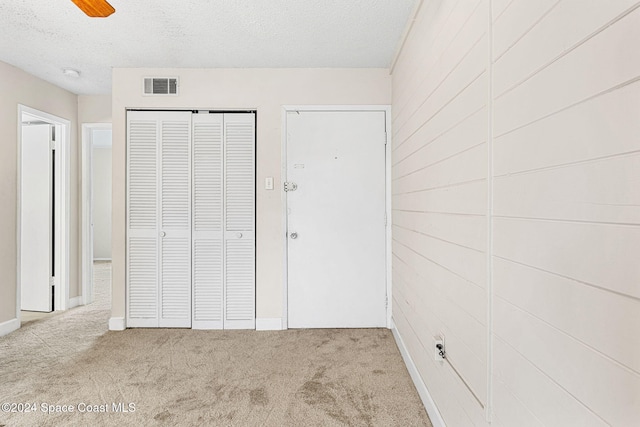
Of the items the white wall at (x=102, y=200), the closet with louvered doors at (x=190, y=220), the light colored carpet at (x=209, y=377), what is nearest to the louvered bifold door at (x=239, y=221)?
the closet with louvered doors at (x=190, y=220)

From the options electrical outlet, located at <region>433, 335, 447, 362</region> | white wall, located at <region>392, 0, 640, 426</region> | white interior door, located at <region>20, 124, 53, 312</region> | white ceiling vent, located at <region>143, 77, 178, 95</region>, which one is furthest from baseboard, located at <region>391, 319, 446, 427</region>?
white interior door, located at <region>20, 124, 53, 312</region>

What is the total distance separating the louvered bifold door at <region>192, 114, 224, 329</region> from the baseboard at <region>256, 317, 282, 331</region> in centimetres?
37

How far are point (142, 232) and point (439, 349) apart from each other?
9.27 feet

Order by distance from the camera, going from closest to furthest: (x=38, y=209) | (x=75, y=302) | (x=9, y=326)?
1. (x=9, y=326)
2. (x=38, y=209)
3. (x=75, y=302)

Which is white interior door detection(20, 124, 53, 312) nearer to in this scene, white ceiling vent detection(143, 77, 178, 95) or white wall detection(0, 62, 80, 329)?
white wall detection(0, 62, 80, 329)

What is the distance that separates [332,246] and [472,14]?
2.28 meters

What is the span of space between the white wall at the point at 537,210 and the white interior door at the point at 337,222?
4.76 ft

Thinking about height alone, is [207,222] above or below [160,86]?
below

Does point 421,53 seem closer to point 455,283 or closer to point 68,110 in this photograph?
point 455,283

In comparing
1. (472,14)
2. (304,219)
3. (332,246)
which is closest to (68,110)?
(304,219)

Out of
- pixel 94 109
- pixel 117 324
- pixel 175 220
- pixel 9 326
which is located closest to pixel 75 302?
pixel 9 326

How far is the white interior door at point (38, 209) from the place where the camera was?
3.86 metres

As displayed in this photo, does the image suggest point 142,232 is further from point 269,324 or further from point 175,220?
point 269,324

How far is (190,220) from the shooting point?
3.32 m
